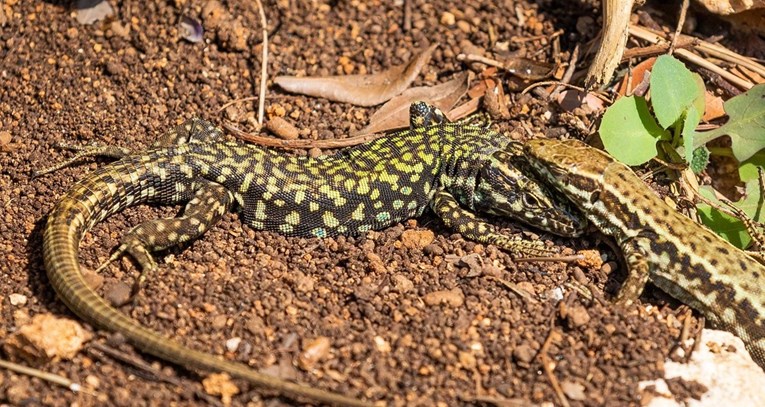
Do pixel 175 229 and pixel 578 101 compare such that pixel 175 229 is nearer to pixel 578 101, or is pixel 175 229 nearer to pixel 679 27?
pixel 578 101

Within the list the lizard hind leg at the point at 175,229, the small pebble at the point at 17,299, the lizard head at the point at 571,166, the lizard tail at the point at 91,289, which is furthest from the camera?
the lizard head at the point at 571,166

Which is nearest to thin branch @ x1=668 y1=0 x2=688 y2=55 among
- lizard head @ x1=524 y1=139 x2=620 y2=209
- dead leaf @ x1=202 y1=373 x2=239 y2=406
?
lizard head @ x1=524 y1=139 x2=620 y2=209

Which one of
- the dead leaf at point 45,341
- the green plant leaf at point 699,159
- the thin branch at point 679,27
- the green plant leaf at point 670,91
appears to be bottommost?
the dead leaf at point 45,341

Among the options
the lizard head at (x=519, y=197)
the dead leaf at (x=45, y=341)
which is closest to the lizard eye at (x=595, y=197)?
the lizard head at (x=519, y=197)

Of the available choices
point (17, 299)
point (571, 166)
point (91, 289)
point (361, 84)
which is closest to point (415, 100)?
point (361, 84)

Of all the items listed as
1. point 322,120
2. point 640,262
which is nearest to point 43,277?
point 322,120

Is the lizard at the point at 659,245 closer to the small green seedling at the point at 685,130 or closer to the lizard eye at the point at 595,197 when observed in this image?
the lizard eye at the point at 595,197
